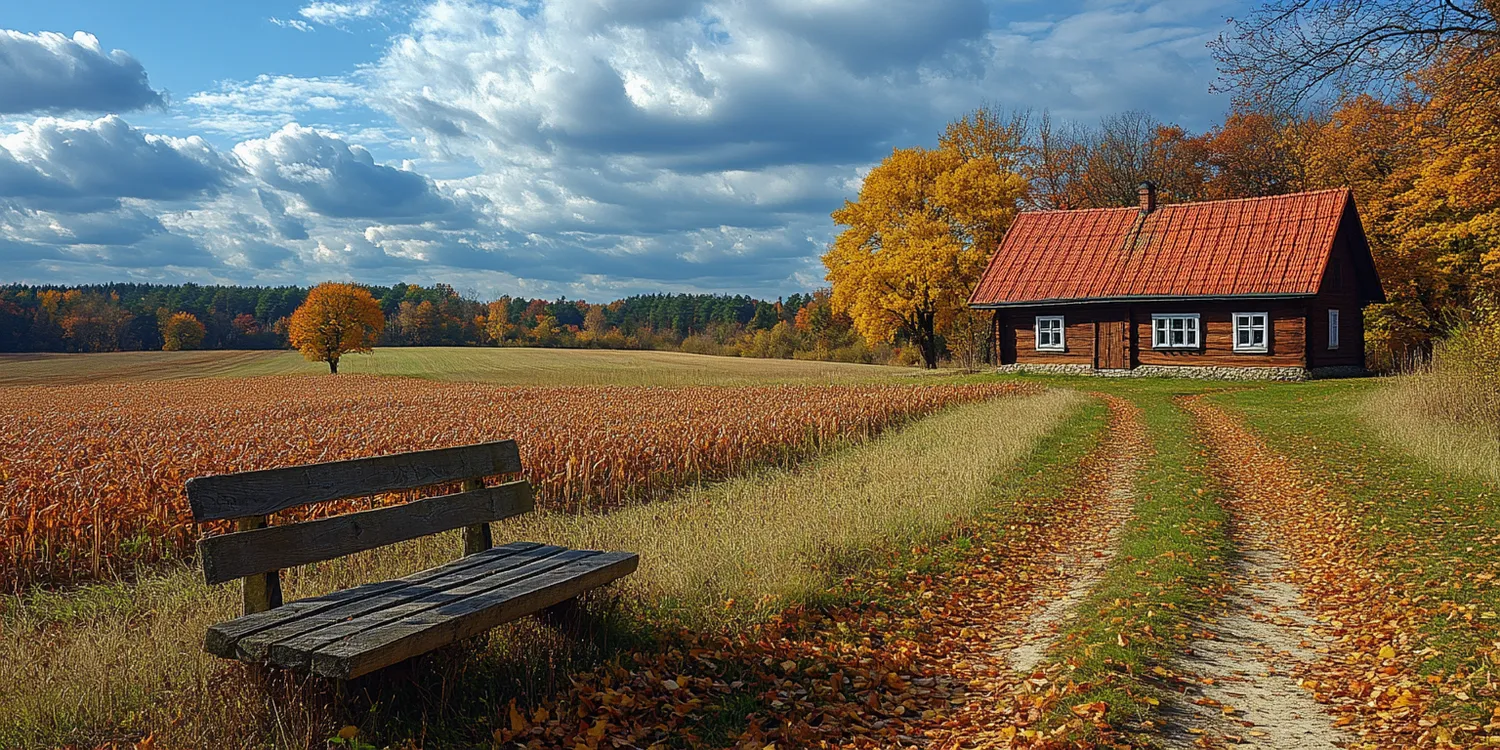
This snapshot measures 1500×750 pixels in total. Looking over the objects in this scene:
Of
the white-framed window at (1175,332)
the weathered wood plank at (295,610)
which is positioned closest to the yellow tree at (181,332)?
the white-framed window at (1175,332)

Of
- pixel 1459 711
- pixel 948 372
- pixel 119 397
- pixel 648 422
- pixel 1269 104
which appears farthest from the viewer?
pixel 948 372

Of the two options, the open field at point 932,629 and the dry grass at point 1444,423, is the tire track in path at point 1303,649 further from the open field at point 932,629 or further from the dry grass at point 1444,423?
the dry grass at point 1444,423

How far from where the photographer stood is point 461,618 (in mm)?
4348

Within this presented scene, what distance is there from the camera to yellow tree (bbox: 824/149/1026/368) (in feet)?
128

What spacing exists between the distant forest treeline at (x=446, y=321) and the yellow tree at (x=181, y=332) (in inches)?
46.0

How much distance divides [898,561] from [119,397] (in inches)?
1334

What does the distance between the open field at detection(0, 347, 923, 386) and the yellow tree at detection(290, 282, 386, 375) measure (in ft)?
5.91

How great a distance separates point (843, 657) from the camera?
222 inches

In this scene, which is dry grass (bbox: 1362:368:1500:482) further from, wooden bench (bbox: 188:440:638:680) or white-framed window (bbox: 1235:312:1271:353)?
white-framed window (bbox: 1235:312:1271:353)

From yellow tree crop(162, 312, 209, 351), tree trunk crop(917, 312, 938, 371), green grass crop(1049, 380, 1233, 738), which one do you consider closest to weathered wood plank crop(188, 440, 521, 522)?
green grass crop(1049, 380, 1233, 738)

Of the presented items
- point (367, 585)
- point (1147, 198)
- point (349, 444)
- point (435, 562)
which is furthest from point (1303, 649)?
point (1147, 198)

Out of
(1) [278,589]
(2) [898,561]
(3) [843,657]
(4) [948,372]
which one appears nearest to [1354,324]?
(4) [948,372]

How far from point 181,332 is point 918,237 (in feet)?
256

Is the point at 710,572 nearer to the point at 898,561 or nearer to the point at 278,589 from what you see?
the point at 898,561
